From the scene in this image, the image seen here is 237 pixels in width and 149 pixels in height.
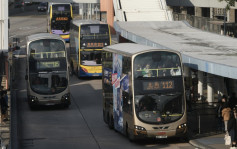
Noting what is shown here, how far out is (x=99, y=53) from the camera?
48.3 meters

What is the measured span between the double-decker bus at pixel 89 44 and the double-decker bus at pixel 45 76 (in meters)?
11.1

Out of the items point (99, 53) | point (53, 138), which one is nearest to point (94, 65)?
point (99, 53)

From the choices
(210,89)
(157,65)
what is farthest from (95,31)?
(157,65)

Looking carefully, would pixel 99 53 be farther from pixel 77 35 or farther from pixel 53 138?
pixel 53 138

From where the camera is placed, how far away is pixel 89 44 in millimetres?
48031

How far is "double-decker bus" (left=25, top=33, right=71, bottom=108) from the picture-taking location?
118 ft

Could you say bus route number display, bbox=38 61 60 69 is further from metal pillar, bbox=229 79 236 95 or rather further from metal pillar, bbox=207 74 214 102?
metal pillar, bbox=229 79 236 95

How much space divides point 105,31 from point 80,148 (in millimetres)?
22687

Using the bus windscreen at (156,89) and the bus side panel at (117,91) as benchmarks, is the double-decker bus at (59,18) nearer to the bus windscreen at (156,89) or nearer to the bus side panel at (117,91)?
the bus side panel at (117,91)

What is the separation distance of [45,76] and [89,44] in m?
12.3

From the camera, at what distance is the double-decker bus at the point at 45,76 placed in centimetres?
3600

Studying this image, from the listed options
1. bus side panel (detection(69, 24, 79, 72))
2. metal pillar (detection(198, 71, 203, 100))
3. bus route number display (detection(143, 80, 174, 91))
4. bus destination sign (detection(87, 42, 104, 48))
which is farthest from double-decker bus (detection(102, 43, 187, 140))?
bus side panel (detection(69, 24, 79, 72))

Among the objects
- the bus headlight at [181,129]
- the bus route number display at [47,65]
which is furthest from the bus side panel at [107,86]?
the bus route number display at [47,65]

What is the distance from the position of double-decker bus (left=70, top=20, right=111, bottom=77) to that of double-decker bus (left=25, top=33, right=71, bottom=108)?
1112 centimetres
